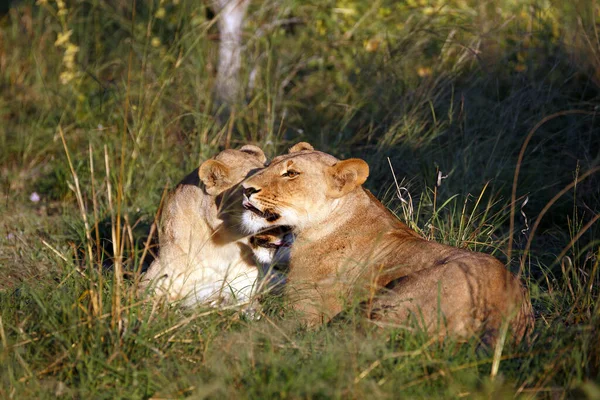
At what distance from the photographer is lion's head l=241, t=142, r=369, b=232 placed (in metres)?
4.21

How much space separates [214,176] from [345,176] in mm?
721

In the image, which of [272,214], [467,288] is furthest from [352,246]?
[467,288]

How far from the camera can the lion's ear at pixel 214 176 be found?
4.41 m

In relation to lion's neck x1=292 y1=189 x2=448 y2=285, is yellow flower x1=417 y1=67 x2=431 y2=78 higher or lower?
higher

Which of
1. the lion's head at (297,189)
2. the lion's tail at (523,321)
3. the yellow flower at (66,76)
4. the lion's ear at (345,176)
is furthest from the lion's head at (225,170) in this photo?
the yellow flower at (66,76)

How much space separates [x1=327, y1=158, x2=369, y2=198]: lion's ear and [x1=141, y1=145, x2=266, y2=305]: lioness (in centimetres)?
47

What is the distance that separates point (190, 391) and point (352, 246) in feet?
4.58

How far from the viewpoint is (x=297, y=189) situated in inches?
168

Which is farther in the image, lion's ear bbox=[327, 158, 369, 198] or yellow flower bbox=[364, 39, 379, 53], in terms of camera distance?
yellow flower bbox=[364, 39, 379, 53]

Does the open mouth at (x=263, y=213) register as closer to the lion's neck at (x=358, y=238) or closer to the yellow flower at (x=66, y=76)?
the lion's neck at (x=358, y=238)

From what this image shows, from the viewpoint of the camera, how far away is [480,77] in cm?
661

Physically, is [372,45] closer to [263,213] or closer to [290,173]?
[290,173]

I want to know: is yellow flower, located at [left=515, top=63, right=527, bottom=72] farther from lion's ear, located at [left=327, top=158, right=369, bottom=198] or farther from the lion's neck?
lion's ear, located at [left=327, top=158, right=369, bottom=198]

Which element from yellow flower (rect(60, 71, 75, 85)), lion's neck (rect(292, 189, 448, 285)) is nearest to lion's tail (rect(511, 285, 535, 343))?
lion's neck (rect(292, 189, 448, 285))
